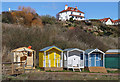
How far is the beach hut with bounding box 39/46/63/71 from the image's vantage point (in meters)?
20.0

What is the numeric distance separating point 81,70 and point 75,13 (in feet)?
165

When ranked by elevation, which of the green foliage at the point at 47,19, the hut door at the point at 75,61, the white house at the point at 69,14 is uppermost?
the white house at the point at 69,14

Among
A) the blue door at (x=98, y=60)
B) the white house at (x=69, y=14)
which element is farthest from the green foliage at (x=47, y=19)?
the blue door at (x=98, y=60)

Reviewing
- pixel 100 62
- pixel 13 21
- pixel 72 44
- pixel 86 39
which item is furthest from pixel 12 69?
pixel 13 21

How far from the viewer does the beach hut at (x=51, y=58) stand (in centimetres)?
1997

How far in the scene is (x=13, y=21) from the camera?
3994 centimetres

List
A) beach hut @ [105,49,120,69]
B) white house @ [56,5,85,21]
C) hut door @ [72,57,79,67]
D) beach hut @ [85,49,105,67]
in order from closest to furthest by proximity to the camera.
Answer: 1. hut door @ [72,57,79,67]
2. beach hut @ [85,49,105,67]
3. beach hut @ [105,49,120,69]
4. white house @ [56,5,85,21]

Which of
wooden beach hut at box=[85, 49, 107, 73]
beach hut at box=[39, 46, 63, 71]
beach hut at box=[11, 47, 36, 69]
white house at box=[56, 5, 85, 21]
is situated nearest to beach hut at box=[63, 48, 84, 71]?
beach hut at box=[39, 46, 63, 71]

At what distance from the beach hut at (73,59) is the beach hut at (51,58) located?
555 mm

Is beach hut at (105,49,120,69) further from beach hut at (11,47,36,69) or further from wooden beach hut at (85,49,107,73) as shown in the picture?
beach hut at (11,47,36,69)

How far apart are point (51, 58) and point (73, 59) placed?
7.65ft

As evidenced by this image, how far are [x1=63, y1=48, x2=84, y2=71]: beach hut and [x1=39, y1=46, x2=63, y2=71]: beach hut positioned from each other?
0.55m

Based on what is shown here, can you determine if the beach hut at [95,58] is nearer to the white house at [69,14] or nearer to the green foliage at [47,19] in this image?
the green foliage at [47,19]

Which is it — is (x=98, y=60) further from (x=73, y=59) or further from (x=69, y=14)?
(x=69, y=14)
